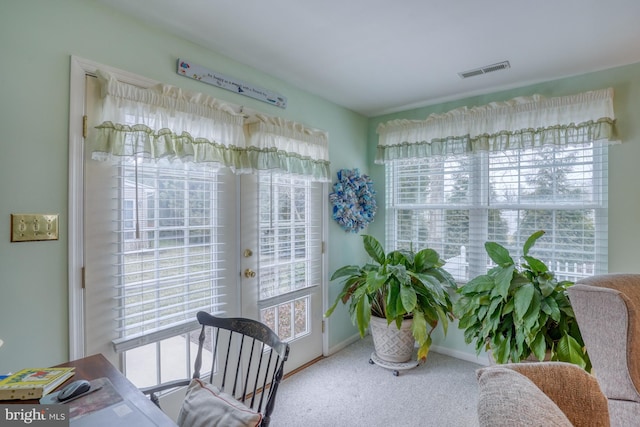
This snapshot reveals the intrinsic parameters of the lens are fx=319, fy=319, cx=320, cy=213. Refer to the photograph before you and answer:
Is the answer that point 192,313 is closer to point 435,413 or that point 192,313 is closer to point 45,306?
point 45,306

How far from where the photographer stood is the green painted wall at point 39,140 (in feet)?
Answer: 4.56

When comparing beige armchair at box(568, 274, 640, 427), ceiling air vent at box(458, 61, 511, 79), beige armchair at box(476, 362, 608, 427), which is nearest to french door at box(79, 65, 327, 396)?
ceiling air vent at box(458, 61, 511, 79)

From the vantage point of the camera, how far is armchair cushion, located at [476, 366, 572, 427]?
616 mm

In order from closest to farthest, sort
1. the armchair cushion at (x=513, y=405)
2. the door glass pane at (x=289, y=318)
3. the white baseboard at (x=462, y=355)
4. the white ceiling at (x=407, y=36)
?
the armchair cushion at (x=513, y=405), the white ceiling at (x=407, y=36), the door glass pane at (x=289, y=318), the white baseboard at (x=462, y=355)

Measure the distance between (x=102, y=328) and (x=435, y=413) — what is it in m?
2.14

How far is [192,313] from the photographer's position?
201cm

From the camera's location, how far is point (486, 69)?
2449 mm

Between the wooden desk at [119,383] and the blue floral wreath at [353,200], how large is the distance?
2183 mm

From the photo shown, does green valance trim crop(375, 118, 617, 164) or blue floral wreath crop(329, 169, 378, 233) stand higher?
green valance trim crop(375, 118, 617, 164)

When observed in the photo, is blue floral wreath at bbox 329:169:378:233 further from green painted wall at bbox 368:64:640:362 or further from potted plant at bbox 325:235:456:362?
green painted wall at bbox 368:64:640:362

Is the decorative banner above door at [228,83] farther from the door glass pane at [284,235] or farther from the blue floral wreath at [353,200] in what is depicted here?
the blue floral wreath at [353,200]

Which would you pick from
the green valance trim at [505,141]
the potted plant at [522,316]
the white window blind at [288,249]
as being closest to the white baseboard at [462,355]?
the potted plant at [522,316]

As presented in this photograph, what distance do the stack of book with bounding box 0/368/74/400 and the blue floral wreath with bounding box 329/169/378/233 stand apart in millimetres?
2312

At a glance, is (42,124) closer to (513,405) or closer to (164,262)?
(164,262)
